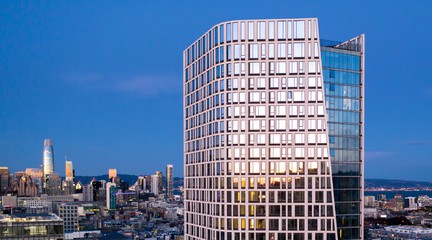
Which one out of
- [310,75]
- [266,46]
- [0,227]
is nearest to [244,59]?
[266,46]

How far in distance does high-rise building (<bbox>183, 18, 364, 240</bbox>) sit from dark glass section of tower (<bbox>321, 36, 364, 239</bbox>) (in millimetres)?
180

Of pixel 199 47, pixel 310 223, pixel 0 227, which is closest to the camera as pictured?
pixel 310 223

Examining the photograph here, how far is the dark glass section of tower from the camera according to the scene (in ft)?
347

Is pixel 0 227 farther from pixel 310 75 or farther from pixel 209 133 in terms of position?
pixel 310 75

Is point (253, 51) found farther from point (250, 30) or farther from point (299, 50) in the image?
point (299, 50)

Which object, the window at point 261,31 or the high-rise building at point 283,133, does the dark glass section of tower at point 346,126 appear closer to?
the high-rise building at point 283,133

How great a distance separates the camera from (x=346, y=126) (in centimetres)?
10819

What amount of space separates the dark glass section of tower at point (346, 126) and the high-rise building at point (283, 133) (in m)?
0.18

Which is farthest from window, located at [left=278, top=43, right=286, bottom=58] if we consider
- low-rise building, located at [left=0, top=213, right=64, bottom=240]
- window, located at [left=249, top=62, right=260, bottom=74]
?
low-rise building, located at [left=0, top=213, right=64, bottom=240]

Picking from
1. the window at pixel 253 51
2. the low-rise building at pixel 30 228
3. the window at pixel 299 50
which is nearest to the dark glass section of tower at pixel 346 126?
the window at pixel 299 50

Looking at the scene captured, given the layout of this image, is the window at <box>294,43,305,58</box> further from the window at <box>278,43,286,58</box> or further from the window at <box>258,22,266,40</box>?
the window at <box>258,22,266,40</box>

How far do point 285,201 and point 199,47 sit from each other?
35288 mm

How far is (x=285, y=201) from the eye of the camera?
10388 cm

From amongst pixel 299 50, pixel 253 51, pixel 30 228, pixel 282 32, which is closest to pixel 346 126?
pixel 299 50
